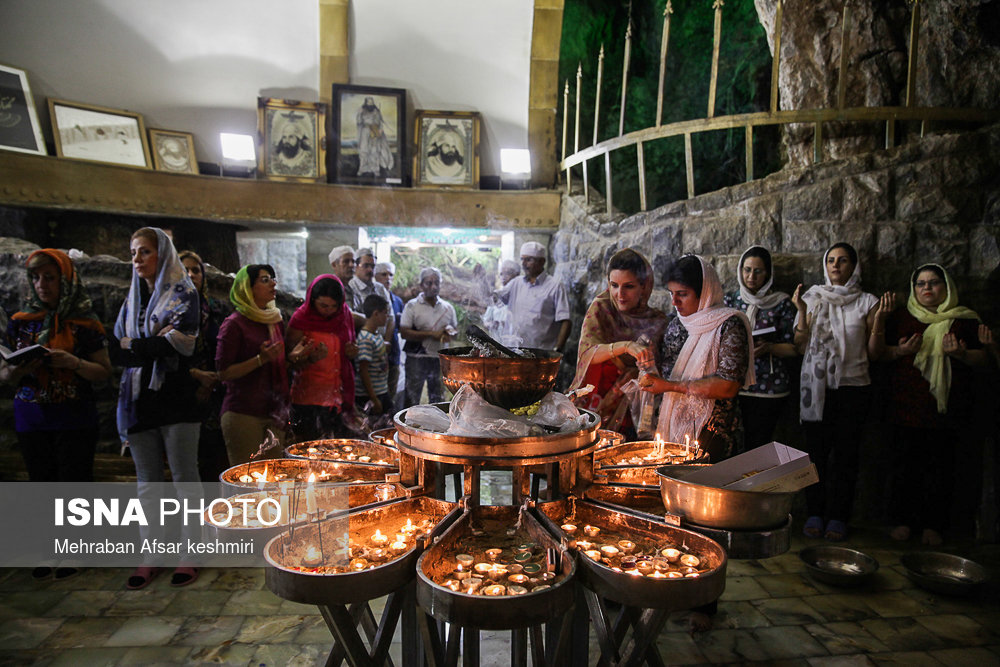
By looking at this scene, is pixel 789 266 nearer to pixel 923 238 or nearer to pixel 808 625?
pixel 923 238

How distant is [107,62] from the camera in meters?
7.11

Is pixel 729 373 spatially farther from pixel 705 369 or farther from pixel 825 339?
pixel 825 339

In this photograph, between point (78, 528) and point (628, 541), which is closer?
point (628, 541)

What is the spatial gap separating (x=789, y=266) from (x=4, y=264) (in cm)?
638

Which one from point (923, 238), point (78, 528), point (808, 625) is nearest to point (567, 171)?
point (923, 238)

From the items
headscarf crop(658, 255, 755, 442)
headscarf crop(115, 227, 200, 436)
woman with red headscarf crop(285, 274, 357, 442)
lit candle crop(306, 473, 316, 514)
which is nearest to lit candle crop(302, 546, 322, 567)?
lit candle crop(306, 473, 316, 514)

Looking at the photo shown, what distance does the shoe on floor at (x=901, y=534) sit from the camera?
3.97m

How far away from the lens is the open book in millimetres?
2883

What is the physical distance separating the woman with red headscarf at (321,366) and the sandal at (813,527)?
137 inches

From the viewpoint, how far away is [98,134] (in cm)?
704

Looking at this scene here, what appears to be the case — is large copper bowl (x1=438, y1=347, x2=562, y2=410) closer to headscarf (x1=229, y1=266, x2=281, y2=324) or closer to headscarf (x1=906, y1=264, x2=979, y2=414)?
headscarf (x1=229, y1=266, x2=281, y2=324)

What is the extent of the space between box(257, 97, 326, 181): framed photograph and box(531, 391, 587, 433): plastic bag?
6.58 meters

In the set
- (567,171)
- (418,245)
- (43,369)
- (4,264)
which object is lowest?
(43,369)

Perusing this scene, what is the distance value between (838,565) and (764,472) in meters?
2.39
